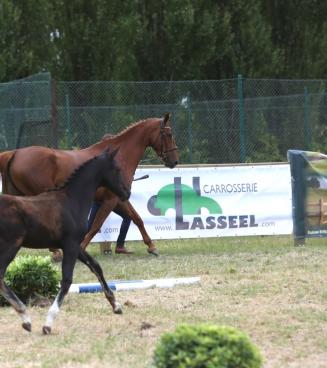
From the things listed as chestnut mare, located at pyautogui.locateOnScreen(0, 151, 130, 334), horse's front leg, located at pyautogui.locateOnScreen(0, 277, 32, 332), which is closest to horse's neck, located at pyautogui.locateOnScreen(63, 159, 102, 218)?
chestnut mare, located at pyautogui.locateOnScreen(0, 151, 130, 334)

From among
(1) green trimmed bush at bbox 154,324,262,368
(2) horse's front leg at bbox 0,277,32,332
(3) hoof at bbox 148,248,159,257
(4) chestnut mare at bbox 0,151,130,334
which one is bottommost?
(3) hoof at bbox 148,248,159,257

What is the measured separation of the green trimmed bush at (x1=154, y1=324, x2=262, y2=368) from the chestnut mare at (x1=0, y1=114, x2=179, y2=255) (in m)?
7.33

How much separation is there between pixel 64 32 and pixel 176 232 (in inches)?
428

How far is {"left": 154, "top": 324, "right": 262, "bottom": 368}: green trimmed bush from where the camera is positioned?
195 inches

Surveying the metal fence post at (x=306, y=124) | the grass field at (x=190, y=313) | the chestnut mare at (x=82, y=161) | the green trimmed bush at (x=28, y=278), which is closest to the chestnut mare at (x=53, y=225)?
the grass field at (x=190, y=313)

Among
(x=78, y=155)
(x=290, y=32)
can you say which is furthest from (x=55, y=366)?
(x=290, y=32)

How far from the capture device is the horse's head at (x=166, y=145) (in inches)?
531

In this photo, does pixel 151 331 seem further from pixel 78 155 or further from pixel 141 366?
pixel 78 155

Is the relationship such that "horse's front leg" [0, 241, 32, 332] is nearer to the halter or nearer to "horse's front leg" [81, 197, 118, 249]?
"horse's front leg" [81, 197, 118, 249]

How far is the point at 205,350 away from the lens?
5.02m

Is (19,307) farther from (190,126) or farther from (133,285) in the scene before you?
(190,126)

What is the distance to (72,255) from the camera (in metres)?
8.09

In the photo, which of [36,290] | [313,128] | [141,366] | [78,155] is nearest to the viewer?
[141,366]

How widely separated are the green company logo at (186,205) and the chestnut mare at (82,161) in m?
1.15
